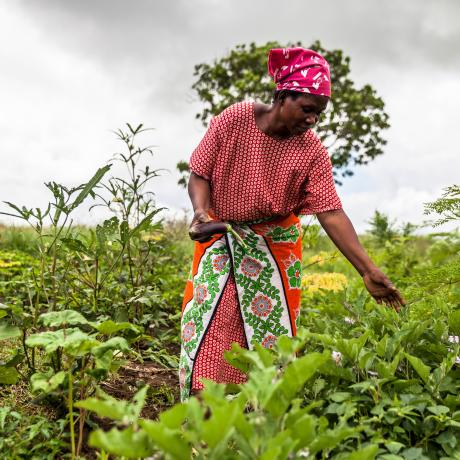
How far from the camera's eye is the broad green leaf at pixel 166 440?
4.42 feet

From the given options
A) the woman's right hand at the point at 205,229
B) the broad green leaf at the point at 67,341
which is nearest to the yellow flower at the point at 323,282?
the woman's right hand at the point at 205,229

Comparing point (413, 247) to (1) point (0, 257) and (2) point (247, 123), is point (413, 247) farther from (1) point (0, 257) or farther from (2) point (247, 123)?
(2) point (247, 123)

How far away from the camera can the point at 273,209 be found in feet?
10.5

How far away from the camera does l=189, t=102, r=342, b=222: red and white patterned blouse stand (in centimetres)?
317

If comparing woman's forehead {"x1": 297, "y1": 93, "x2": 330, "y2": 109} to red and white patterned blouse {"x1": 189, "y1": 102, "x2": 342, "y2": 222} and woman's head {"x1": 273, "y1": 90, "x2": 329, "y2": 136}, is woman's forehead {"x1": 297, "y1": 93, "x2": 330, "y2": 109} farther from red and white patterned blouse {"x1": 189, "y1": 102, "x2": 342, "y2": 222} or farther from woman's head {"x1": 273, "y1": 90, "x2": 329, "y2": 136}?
red and white patterned blouse {"x1": 189, "y1": 102, "x2": 342, "y2": 222}

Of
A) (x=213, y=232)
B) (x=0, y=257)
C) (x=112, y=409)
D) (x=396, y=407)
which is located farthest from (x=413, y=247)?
(x=112, y=409)

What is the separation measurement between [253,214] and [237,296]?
0.43 metres

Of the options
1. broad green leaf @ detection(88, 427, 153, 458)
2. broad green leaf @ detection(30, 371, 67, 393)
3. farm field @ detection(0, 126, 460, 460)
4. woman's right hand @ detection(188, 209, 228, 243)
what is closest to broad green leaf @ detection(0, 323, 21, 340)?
farm field @ detection(0, 126, 460, 460)

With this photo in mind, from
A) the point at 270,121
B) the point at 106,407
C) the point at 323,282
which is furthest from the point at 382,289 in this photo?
the point at 323,282

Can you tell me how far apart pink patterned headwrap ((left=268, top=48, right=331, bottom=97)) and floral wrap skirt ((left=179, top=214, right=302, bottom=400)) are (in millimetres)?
709

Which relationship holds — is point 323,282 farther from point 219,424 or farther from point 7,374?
point 219,424

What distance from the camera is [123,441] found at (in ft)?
4.50

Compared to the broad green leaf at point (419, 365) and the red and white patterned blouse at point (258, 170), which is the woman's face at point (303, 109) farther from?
the broad green leaf at point (419, 365)

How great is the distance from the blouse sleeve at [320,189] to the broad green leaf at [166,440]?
188cm
